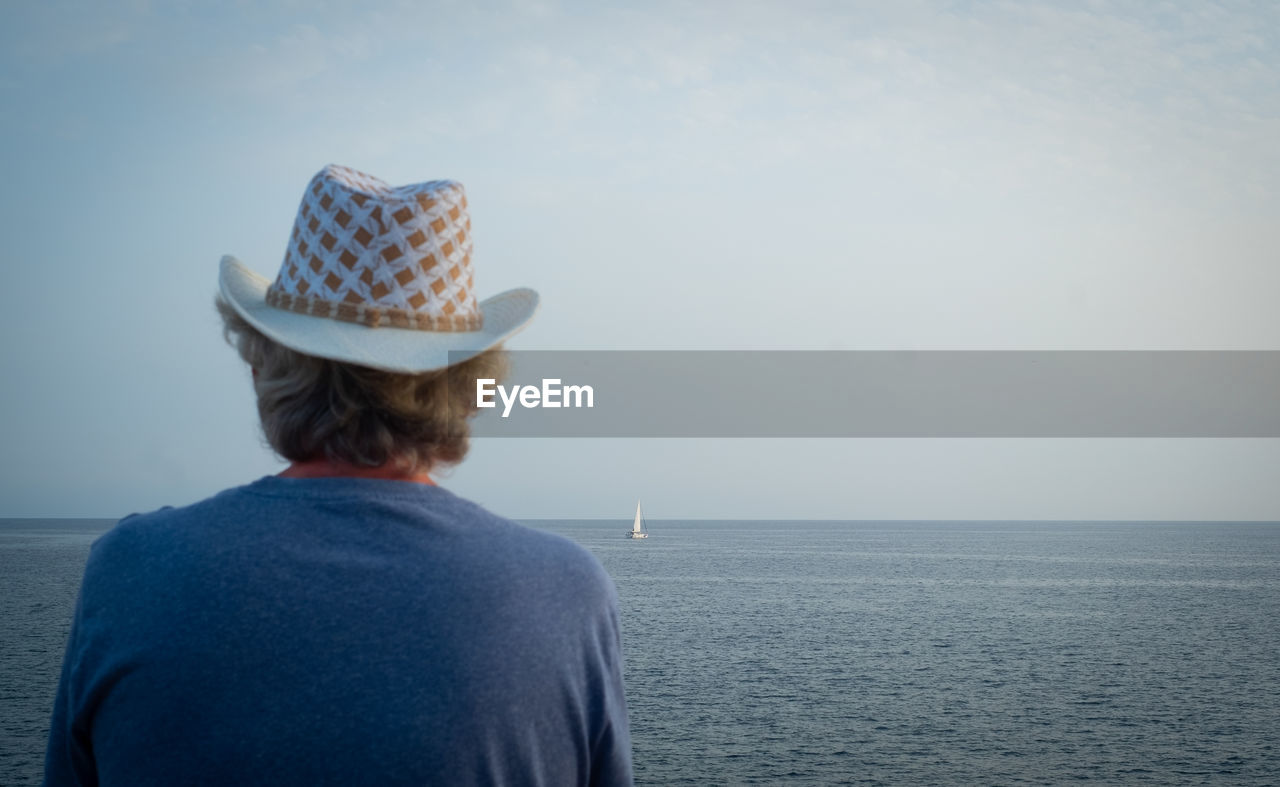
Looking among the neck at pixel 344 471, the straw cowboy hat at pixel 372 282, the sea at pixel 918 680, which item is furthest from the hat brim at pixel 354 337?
the sea at pixel 918 680

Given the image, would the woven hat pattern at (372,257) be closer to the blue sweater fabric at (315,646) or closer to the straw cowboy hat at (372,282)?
the straw cowboy hat at (372,282)

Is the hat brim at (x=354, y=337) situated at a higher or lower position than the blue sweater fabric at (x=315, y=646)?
higher

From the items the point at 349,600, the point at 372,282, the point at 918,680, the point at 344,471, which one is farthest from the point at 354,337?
the point at 918,680

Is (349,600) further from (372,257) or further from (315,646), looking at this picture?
(372,257)

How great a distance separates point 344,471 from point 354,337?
0.25 meters

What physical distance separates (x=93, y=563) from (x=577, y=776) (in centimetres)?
94

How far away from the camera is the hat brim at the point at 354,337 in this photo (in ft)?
5.80

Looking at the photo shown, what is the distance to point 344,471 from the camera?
179 centimetres

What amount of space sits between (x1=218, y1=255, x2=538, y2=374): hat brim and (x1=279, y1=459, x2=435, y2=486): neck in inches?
7.3

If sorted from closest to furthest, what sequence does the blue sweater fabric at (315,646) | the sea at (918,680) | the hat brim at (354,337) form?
the blue sweater fabric at (315,646) → the hat brim at (354,337) → the sea at (918,680)

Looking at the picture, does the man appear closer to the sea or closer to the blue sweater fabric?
the blue sweater fabric

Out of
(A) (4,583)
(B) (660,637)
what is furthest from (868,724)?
(A) (4,583)

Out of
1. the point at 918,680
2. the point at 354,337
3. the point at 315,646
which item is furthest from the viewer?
the point at 918,680

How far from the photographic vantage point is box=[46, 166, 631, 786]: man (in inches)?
60.6
